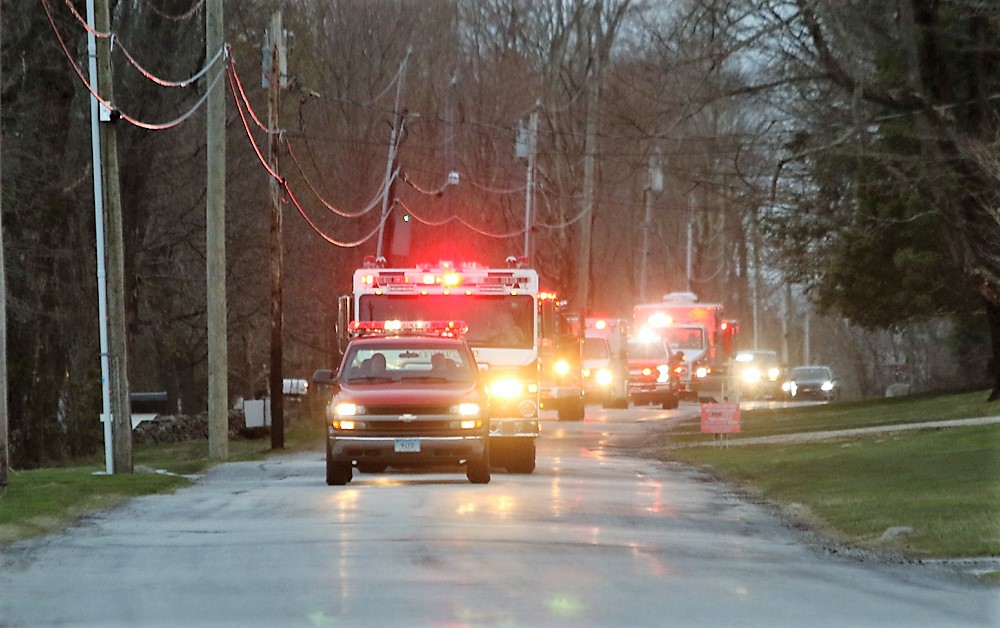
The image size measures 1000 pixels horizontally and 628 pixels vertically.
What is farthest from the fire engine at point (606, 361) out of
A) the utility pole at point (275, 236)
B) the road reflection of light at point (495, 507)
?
the road reflection of light at point (495, 507)

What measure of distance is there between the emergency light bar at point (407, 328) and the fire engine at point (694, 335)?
101 ft

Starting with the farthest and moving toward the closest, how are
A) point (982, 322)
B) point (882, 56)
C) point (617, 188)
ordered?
point (617, 188) → point (982, 322) → point (882, 56)

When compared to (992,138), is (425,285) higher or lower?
lower

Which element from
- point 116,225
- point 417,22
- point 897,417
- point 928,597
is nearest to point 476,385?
point 116,225

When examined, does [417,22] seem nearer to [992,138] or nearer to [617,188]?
[617,188]

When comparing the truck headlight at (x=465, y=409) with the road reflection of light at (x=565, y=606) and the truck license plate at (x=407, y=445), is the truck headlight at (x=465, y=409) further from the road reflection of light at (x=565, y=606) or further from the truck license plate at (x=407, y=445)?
the road reflection of light at (x=565, y=606)

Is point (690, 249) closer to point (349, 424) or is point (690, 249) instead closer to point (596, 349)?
point (596, 349)

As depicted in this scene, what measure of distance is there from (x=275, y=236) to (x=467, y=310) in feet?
33.1

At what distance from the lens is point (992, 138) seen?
1194 inches

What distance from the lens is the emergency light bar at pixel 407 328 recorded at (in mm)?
24375

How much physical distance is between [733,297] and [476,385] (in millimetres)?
77714

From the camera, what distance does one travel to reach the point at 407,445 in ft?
71.3

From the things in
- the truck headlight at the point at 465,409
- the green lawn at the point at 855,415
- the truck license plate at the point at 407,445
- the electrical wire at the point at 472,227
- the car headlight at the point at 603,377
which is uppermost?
the electrical wire at the point at 472,227

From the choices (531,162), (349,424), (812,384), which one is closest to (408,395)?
(349,424)
